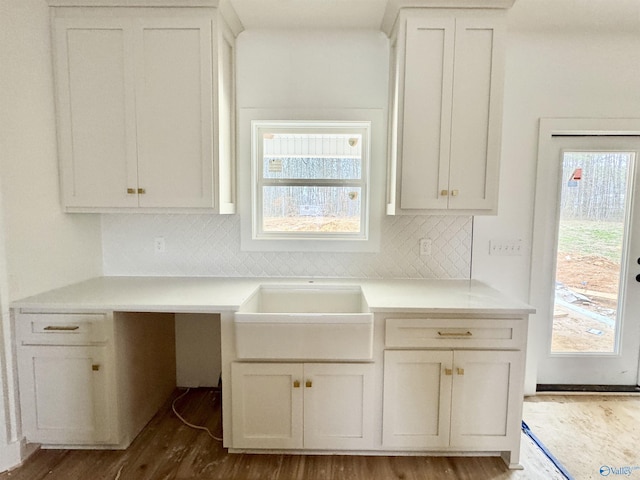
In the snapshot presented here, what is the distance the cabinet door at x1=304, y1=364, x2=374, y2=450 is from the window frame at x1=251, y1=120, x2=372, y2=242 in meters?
0.92

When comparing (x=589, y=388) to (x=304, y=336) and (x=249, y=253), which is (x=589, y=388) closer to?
(x=304, y=336)

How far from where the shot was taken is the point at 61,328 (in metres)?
1.78

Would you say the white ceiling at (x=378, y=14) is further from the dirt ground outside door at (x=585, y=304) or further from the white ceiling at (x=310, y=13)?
the dirt ground outside door at (x=585, y=304)

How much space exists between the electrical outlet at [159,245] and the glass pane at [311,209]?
68 cm

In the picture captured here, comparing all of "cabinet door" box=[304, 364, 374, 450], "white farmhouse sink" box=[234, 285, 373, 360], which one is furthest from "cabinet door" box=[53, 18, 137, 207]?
"cabinet door" box=[304, 364, 374, 450]

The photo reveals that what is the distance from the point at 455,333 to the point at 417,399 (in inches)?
15.3

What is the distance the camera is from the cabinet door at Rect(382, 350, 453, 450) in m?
1.81

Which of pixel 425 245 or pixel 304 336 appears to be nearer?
pixel 304 336

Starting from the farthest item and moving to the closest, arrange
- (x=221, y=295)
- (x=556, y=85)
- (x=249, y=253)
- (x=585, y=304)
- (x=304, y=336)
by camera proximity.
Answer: (x=585, y=304), (x=249, y=253), (x=556, y=85), (x=221, y=295), (x=304, y=336)

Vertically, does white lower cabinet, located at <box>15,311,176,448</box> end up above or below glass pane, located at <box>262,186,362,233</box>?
below

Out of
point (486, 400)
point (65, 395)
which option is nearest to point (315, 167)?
point (486, 400)

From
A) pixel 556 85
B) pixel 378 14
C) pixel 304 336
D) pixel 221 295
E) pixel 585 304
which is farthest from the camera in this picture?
pixel 585 304

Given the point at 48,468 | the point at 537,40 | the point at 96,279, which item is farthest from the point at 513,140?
the point at 48,468

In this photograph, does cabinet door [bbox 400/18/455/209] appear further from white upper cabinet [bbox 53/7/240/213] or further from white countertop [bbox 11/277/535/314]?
white upper cabinet [bbox 53/7/240/213]
